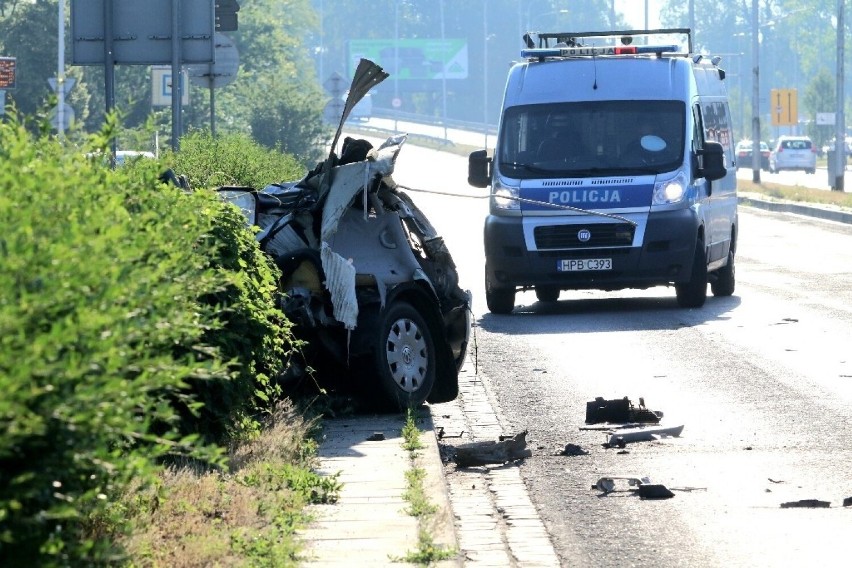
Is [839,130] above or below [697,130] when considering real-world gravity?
above

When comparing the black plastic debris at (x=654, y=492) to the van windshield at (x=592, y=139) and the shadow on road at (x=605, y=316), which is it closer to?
the shadow on road at (x=605, y=316)

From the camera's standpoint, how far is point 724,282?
20578mm

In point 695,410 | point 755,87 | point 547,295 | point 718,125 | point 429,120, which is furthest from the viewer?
point 429,120

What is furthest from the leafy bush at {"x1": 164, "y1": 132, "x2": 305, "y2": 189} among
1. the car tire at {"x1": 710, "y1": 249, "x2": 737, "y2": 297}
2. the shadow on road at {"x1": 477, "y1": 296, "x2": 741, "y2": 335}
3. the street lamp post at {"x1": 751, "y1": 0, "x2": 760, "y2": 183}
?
the street lamp post at {"x1": 751, "y1": 0, "x2": 760, "y2": 183}

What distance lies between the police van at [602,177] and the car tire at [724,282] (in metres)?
0.82

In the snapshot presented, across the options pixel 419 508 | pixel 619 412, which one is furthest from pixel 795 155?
pixel 419 508

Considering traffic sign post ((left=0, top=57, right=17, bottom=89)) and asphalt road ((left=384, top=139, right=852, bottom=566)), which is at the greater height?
traffic sign post ((left=0, top=57, right=17, bottom=89))

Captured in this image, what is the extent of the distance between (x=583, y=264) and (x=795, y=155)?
6614 cm

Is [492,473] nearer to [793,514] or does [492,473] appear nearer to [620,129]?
[793,514]

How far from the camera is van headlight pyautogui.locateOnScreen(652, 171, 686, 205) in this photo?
18.2 metres

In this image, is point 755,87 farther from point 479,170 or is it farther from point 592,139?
point 592,139

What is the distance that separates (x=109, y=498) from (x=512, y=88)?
1394cm

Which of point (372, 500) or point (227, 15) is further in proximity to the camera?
point (227, 15)

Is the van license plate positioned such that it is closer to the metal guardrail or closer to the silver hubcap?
the silver hubcap
